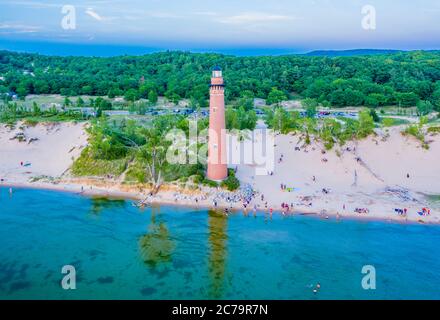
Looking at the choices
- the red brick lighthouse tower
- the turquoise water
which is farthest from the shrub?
the turquoise water

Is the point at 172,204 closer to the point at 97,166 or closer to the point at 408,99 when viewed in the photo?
the point at 97,166

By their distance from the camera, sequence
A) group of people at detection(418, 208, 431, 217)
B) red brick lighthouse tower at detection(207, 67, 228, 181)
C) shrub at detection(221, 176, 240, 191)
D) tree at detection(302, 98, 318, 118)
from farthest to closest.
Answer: tree at detection(302, 98, 318, 118)
shrub at detection(221, 176, 240, 191)
red brick lighthouse tower at detection(207, 67, 228, 181)
group of people at detection(418, 208, 431, 217)

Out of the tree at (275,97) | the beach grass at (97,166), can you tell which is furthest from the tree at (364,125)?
the tree at (275,97)

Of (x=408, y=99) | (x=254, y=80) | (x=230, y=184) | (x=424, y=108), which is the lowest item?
(x=230, y=184)

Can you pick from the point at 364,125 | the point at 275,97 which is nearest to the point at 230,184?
the point at 364,125

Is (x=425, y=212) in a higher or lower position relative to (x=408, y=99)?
lower

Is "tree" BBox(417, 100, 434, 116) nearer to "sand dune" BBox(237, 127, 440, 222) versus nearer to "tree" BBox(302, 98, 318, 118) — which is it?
"tree" BBox(302, 98, 318, 118)
